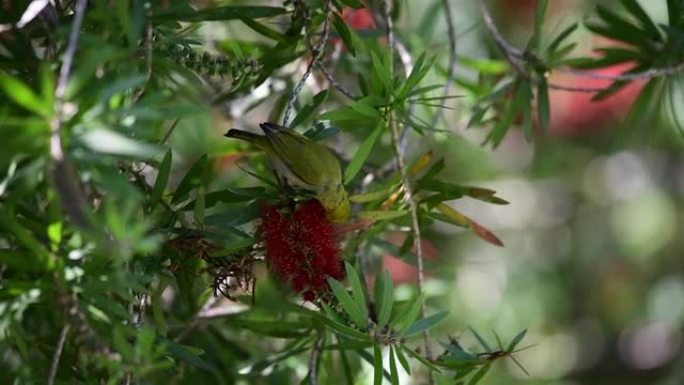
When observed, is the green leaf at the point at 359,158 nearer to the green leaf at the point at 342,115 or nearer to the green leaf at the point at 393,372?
the green leaf at the point at 342,115

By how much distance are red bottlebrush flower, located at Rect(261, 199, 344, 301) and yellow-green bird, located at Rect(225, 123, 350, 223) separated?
16 millimetres

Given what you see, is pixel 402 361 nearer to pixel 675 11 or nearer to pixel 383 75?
pixel 383 75

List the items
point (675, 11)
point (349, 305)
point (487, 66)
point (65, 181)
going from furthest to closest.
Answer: point (487, 66) → point (675, 11) → point (349, 305) → point (65, 181)

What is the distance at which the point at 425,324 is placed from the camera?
2.30ft

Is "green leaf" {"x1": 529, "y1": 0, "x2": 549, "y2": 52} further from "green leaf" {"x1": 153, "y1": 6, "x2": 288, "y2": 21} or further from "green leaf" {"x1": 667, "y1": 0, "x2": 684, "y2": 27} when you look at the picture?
"green leaf" {"x1": 153, "y1": 6, "x2": 288, "y2": 21}

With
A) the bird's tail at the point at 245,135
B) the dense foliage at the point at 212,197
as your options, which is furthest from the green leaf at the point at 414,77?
the bird's tail at the point at 245,135

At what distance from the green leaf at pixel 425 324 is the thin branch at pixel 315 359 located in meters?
0.11

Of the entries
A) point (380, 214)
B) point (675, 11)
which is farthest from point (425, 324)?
point (675, 11)

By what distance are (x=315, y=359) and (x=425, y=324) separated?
15 cm

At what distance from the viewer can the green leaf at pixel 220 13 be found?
72 centimetres

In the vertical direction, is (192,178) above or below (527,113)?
below

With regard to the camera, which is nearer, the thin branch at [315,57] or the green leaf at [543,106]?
the thin branch at [315,57]

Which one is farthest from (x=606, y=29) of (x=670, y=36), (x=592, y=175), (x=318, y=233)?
(x=592, y=175)

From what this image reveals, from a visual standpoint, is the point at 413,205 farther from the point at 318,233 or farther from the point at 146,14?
the point at 146,14
